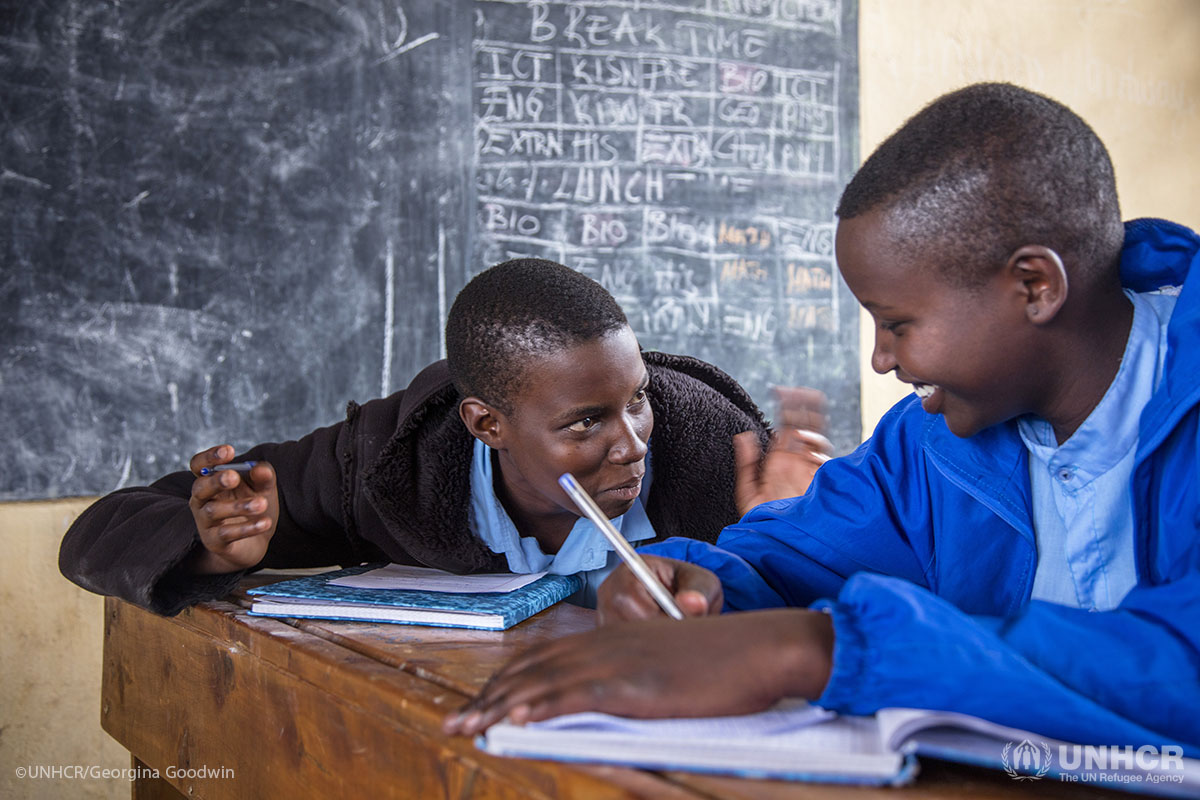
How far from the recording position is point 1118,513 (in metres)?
0.89

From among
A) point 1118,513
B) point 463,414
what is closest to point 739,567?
point 1118,513

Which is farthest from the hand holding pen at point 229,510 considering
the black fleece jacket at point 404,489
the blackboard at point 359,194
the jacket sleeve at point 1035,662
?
the blackboard at point 359,194

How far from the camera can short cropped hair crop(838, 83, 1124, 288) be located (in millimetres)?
853

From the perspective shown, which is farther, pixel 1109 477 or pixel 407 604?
pixel 407 604

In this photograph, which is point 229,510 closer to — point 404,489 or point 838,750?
point 404,489

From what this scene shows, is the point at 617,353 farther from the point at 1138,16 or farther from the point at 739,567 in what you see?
the point at 1138,16

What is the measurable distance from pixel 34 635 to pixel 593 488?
1.89m

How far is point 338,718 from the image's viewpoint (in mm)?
864

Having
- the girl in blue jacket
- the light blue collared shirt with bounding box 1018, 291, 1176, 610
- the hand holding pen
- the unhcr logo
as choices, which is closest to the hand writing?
the girl in blue jacket

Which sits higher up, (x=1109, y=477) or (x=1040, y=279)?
(x=1040, y=279)

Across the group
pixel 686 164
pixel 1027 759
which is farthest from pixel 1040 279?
pixel 686 164

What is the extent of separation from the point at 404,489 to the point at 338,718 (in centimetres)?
67

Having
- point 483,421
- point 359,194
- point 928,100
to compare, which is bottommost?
point 483,421

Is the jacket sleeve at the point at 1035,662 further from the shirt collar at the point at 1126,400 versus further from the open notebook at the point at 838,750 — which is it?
the shirt collar at the point at 1126,400
